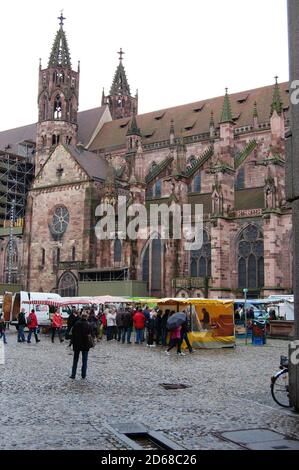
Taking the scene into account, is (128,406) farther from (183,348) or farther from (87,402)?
(183,348)

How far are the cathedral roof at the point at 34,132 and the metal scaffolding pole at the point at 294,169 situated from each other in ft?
178

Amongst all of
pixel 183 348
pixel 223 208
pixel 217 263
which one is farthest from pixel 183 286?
pixel 183 348

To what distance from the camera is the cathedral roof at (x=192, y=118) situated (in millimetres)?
50537

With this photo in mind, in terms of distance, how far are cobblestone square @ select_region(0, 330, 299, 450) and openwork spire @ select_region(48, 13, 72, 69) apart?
164 feet

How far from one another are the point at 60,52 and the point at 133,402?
58.3m

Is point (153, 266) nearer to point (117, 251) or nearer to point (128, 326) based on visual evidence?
point (117, 251)

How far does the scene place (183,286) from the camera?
41281mm

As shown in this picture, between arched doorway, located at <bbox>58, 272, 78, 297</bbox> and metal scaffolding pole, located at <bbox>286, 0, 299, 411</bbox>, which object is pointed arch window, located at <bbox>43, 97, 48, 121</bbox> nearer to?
arched doorway, located at <bbox>58, 272, 78, 297</bbox>

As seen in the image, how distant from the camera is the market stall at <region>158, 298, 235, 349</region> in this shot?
22.6 meters

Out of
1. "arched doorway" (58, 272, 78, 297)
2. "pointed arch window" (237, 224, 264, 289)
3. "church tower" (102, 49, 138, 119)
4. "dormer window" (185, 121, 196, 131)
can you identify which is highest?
"church tower" (102, 49, 138, 119)

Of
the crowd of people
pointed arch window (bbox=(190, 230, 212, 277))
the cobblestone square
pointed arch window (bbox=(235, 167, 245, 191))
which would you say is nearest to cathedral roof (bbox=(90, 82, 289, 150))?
pointed arch window (bbox=(235, 167, 245, 191))

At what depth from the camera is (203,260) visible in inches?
1673

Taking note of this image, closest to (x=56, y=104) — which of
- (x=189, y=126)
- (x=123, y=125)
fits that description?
(x=123, y=125)

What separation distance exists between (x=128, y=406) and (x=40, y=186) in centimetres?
4591
